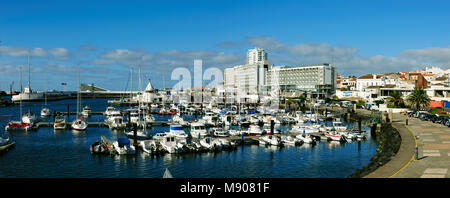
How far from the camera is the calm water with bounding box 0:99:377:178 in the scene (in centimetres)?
3206

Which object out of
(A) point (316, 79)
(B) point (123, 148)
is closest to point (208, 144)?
(B) point (123, 148)

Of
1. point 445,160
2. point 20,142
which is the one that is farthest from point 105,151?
point 445,160

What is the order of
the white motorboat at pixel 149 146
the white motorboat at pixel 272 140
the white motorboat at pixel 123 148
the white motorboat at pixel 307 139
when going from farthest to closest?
the white motorboat at pixel 307 139 < the white motorboat at pixel 272 140 < the white motorboat at pixel 149 146 < the white motorboat at pixel 123 148

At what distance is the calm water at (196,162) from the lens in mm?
32062

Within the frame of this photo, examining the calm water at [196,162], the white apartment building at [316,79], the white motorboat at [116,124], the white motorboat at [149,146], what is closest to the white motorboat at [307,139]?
the calm water at [196,162]

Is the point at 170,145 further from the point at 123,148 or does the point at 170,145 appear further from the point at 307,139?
the point at 307,139

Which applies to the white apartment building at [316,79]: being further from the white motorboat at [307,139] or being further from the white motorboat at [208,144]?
the white motorboat at [208,144]

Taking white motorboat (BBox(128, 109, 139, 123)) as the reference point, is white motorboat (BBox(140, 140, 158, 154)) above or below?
below

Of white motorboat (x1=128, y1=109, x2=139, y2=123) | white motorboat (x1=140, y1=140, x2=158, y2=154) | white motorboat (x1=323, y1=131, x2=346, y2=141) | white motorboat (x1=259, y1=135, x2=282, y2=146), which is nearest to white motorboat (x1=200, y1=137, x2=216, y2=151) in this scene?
white motorboat (x1=140, y1=140, x2=158, y2=154)

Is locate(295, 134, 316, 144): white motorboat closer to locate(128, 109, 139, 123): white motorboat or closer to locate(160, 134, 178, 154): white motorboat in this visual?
locate(160, 134, 178, 154): white motorboat
